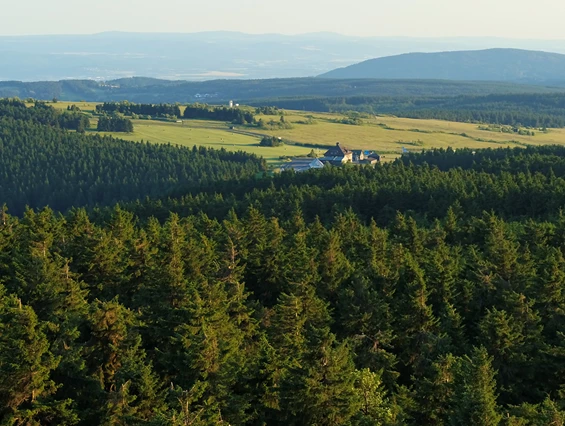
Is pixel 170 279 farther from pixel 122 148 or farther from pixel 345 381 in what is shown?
pixel 122 148

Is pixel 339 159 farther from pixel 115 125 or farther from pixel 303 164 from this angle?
pixel 115 125

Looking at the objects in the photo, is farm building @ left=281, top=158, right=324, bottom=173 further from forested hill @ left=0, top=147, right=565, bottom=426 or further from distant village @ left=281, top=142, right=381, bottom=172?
forested hill @ left=0, top=147, right=565, bottom=426

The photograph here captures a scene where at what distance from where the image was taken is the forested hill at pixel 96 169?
148250 mm

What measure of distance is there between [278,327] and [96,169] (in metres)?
129

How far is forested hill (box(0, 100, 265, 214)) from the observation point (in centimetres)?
14825

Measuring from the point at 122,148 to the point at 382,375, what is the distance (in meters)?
138

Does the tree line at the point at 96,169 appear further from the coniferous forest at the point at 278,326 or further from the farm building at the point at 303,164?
the coniferous forest at the point at 278,326

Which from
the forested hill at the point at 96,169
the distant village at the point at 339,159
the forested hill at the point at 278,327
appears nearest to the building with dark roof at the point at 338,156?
the distant village at the point at 339,159

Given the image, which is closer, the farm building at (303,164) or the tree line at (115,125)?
the farm building at (303,164)

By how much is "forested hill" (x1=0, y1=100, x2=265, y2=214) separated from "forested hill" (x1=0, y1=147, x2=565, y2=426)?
Result: 85391mm

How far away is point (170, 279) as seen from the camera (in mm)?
41125

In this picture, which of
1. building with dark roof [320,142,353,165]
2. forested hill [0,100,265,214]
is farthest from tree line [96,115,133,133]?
building with dark roof [320,142,353,165]

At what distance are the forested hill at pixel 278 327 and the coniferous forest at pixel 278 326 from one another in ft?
0.32

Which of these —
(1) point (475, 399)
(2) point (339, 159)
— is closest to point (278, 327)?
(1) point (475, 399)
